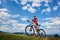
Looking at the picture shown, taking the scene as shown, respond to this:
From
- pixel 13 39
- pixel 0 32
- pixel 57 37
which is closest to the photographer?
pixel 13 39

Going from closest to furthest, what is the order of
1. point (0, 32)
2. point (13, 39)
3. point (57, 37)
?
1. point (13, 39)
2. point (0, 32)
3. point (57, 37)

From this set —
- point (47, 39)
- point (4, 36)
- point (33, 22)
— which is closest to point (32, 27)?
point (33, 22)

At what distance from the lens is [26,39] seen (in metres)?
11.7

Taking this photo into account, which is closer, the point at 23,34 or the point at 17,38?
the point at 17,38

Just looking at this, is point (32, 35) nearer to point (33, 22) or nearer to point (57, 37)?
point (33, 22)

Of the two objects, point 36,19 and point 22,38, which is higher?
point 36,19

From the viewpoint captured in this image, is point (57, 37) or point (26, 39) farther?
point (57, 37)

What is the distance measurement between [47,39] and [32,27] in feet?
3.59

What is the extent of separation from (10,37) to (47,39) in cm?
228

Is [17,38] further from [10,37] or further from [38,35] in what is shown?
[38,35]

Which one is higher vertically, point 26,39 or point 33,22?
point 33,22

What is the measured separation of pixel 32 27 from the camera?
12.5 m

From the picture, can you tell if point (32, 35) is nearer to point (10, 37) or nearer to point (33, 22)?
point (33, 22)

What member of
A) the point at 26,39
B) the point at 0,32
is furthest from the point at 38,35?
the point at 0,32
